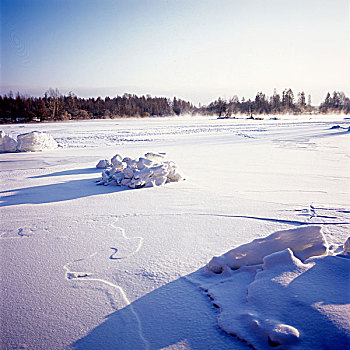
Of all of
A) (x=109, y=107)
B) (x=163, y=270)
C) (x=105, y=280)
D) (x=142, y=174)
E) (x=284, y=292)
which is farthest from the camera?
(x=109, y=107)

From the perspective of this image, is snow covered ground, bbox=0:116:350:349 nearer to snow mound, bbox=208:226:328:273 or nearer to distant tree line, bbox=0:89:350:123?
snow mound, bbox=208:226:328:273

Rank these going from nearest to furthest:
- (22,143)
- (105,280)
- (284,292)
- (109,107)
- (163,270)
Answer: (284,292), (105,280), (163,270), (22,143), (109,107)

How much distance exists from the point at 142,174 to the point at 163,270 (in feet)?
10.4

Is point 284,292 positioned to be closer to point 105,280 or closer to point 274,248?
point 274,248

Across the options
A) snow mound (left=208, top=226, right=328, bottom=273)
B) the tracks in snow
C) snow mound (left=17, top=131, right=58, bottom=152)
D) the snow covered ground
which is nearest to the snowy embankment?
snow mound (left=17, top=131, right=58, bottom=152)

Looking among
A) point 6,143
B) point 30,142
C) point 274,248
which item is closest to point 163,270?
point 274,248

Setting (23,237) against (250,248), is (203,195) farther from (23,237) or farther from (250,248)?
(23,237)

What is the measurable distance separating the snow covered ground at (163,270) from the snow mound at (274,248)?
0.07m

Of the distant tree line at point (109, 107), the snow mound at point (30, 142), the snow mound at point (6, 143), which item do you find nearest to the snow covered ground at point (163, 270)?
the snow mound at point (30, 142)

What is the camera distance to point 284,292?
170 centimetres

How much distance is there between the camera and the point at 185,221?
3482mm

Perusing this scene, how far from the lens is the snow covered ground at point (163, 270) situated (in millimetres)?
1602

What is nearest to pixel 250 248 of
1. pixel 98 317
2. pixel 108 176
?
pixel 98 317

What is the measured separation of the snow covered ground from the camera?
160cm
